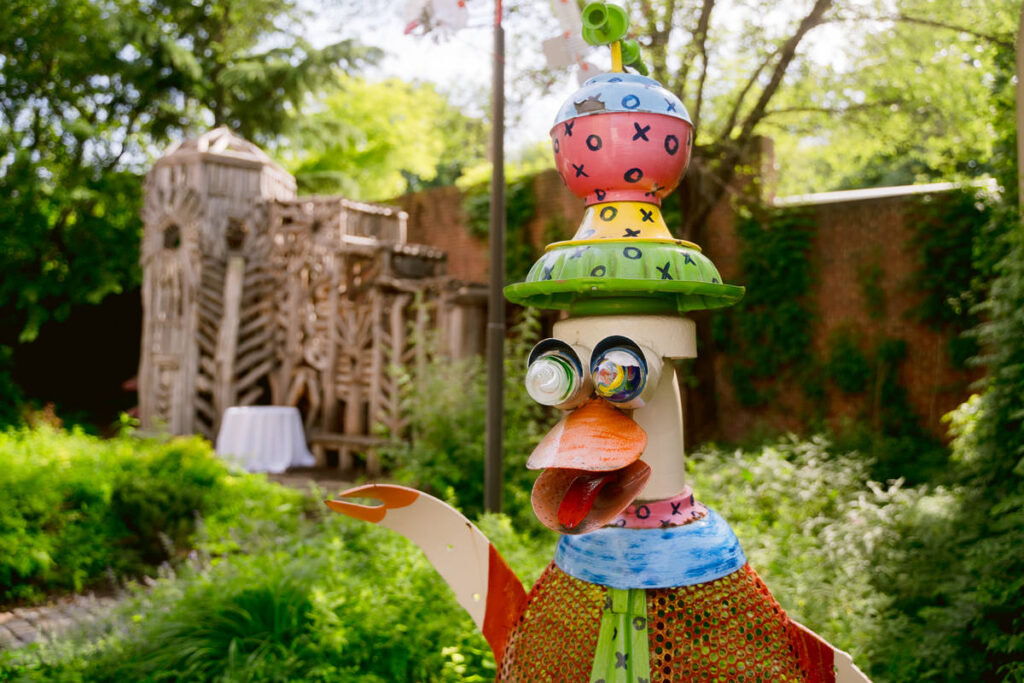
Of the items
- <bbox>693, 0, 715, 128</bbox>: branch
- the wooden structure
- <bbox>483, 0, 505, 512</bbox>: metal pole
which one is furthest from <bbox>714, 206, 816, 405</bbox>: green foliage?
<bbox>483, 0, 505, 512</bbox>: metal pole

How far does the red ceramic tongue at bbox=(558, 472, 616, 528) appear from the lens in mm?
1621

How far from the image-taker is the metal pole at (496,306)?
4.12 meters

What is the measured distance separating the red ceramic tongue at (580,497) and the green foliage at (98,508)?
385 centimetres

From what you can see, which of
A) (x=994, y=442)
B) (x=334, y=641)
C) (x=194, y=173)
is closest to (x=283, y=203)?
(x=194, y=173)

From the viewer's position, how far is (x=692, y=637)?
1.78 meters

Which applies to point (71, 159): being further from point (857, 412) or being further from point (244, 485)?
point (857, 412)

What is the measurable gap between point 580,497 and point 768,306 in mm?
7480

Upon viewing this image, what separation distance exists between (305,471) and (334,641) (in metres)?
5.71

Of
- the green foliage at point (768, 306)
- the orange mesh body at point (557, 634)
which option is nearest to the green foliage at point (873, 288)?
the green foliage at point (768, 306)

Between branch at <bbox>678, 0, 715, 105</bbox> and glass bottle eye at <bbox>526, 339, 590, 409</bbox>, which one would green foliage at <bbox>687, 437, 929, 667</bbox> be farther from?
branch at <bbox>678, 0, 715, 105</bbox>

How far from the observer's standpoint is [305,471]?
8648 mm

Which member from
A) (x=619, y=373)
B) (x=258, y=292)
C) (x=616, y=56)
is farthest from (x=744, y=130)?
(x=619, y=373)

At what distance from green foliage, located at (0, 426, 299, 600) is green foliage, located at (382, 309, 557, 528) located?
4.82ft

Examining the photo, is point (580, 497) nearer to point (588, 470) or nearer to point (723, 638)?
point (588, 470)
